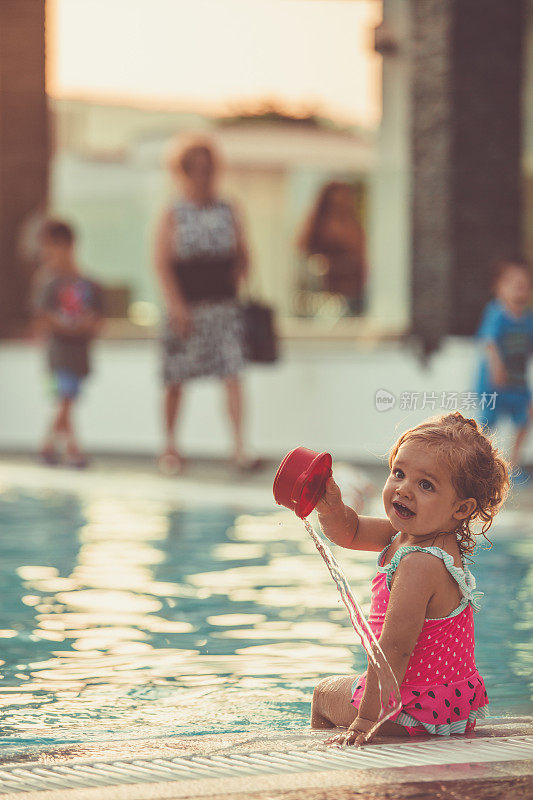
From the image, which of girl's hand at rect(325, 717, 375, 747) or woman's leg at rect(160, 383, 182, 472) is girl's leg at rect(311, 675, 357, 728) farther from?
woman's leg at rect(160, 383, 182, 472)

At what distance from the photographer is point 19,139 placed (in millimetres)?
14672

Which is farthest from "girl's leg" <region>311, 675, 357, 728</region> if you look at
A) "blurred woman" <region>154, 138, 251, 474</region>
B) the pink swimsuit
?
"blurred woman" <region>154, 138, 251, 474</region>

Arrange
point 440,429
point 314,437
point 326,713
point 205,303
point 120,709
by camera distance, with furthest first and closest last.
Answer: point 314,437
point 205,303
point 120,709
point 326,713
point 440,429

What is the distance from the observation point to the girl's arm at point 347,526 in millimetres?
3688

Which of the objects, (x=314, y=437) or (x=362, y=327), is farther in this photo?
(x=362, y=327)

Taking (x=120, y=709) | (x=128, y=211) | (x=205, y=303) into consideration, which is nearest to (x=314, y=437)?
(x=205, y=303)

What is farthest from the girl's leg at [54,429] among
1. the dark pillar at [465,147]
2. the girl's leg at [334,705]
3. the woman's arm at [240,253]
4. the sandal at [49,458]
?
the girl's leg at [334,705]

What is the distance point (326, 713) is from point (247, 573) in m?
2.85

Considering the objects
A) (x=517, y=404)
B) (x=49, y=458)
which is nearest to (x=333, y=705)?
(x=517, y=404)

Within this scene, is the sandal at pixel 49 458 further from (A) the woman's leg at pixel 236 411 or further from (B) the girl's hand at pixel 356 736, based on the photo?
(B) the girl's hand at pixel 356 736

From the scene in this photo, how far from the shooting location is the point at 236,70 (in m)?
15.2

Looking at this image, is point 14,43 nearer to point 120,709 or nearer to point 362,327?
point 362,327

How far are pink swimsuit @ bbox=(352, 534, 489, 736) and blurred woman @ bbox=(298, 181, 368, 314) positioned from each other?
36.5 feet

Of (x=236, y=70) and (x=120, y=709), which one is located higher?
(x=236, y=70)
